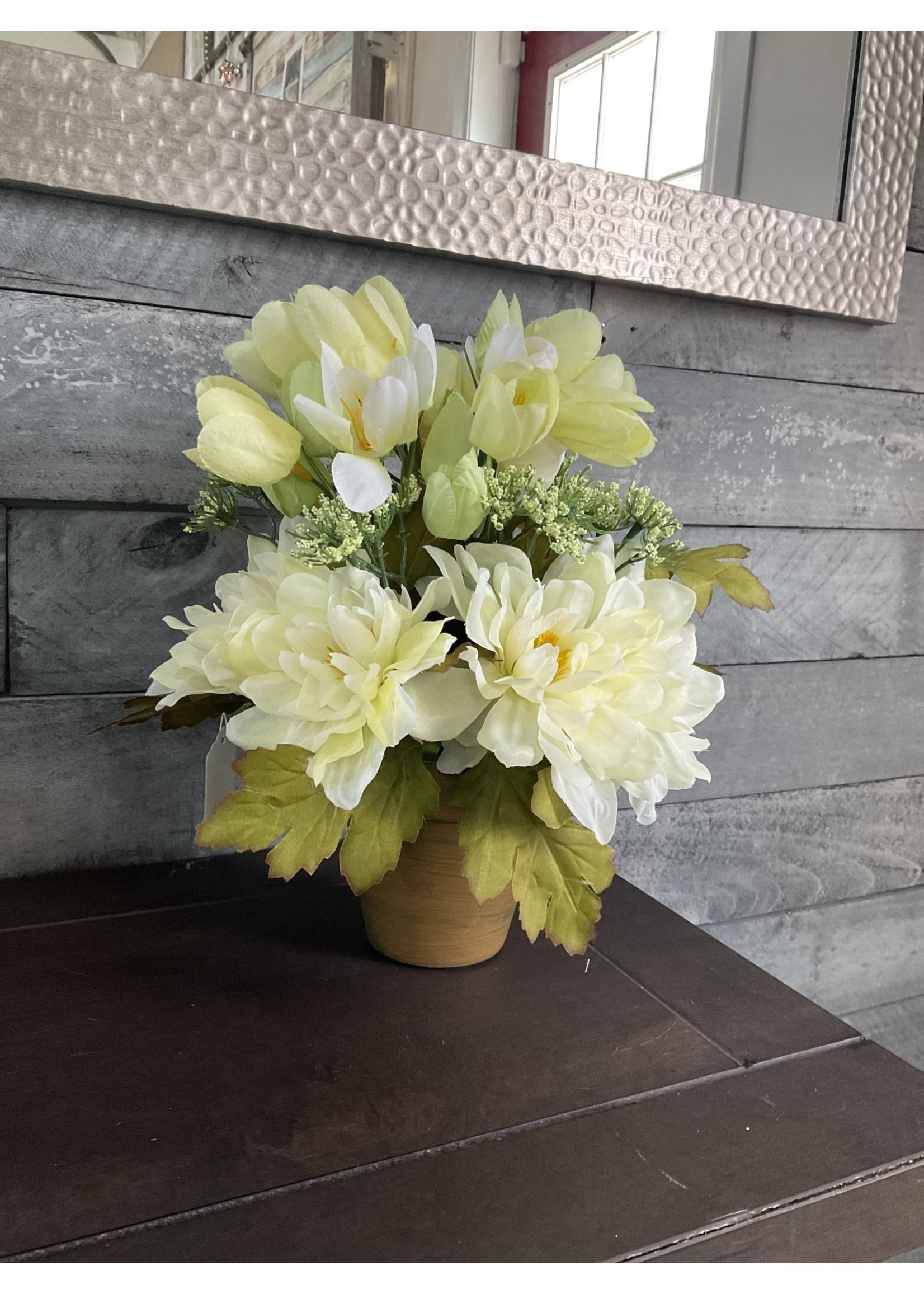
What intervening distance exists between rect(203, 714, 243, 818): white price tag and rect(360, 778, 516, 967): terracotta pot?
6.1 inches

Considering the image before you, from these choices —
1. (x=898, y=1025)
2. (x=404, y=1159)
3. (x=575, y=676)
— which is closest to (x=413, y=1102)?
(x=404, y=1159)

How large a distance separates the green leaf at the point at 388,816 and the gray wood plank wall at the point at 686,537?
0.32 meters

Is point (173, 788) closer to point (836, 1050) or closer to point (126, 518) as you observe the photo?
point (126, 518)

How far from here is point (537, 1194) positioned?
0.49 meters

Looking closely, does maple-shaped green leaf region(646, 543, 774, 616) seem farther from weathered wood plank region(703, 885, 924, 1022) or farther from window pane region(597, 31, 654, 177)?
weathered wood plank region(703, 885, 924, 1022)

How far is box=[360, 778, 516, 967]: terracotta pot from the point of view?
652 millimetres

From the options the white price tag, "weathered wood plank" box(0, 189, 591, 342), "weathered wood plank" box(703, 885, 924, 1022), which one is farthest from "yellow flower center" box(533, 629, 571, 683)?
"weathered wood plank" box(703, 885, 924, 1022)

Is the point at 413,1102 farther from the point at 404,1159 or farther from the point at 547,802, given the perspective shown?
the point at 547,802

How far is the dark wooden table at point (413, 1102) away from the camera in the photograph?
0.47 meters

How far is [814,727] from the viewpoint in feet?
3.83

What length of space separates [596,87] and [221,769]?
2.27ft

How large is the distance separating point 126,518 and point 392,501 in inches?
13.4
